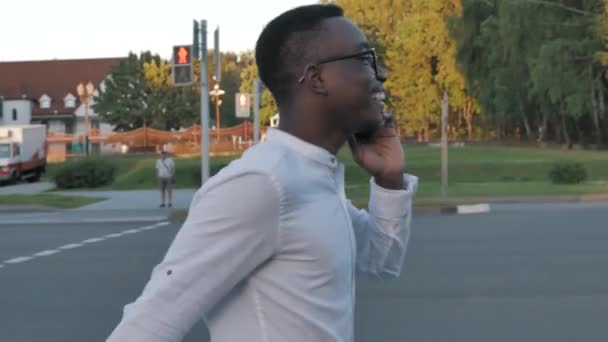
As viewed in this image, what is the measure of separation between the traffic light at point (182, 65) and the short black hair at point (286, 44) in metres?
19.7

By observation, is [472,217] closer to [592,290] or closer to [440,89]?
[592,290]

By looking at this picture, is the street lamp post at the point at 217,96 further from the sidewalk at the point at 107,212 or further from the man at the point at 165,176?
the man at the point at 165,176

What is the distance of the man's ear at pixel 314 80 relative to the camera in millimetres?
2357

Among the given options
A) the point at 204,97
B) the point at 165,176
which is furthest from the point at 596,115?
the point at 204,97

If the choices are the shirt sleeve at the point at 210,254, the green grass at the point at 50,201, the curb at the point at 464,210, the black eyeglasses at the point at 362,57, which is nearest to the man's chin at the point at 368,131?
the black eyeglasses at the point at 362,57

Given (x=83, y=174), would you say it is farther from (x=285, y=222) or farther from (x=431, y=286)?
(x=285, y=222)

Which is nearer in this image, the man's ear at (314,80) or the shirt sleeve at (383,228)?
the man's ear at (314,80)

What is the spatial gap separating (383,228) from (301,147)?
507mm

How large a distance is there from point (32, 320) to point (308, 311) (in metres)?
7.56

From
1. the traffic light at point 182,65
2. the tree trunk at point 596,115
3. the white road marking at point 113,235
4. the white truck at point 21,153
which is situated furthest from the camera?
the tree trunk at point 596,115

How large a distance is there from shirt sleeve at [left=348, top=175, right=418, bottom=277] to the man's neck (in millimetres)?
323

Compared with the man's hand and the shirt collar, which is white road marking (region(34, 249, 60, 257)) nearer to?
the man's hand

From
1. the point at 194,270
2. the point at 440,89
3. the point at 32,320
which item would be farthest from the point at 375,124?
the point at 440,89

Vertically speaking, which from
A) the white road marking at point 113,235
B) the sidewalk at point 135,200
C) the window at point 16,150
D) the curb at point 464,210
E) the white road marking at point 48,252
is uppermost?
the window at point 16,150
